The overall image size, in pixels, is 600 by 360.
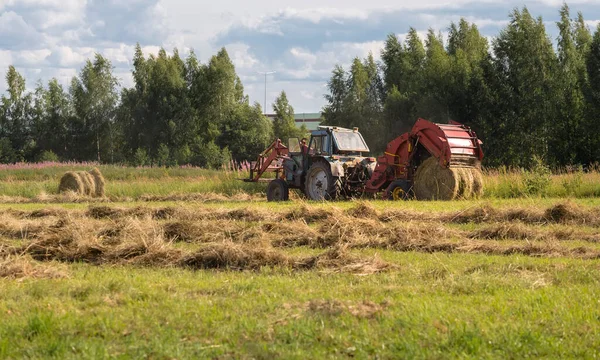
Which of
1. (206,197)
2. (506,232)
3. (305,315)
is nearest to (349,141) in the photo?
(206,197)

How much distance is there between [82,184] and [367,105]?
1531 inches

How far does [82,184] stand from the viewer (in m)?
30.2

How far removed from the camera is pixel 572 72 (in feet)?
169

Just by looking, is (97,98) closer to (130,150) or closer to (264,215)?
(130,150)

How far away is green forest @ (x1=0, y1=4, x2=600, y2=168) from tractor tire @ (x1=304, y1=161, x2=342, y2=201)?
21585 mm

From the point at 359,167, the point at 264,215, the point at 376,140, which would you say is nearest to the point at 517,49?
the point at 376,140

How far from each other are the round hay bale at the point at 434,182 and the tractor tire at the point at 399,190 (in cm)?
28

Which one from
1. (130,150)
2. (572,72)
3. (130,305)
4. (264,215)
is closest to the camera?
(130,305)

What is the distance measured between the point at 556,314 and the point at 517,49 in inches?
1693

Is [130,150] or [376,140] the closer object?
[376,140]

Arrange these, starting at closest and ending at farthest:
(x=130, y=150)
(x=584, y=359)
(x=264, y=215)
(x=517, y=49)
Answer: (x=584, y=359), (x=264, y=215), (x=517, y=49), (x=130, y=150)

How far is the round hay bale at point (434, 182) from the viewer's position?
23.5m

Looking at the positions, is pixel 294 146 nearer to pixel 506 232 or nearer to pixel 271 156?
pixel 271 156

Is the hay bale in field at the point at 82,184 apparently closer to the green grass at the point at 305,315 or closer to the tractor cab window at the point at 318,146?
the tractor cab window at the point at 318,146
